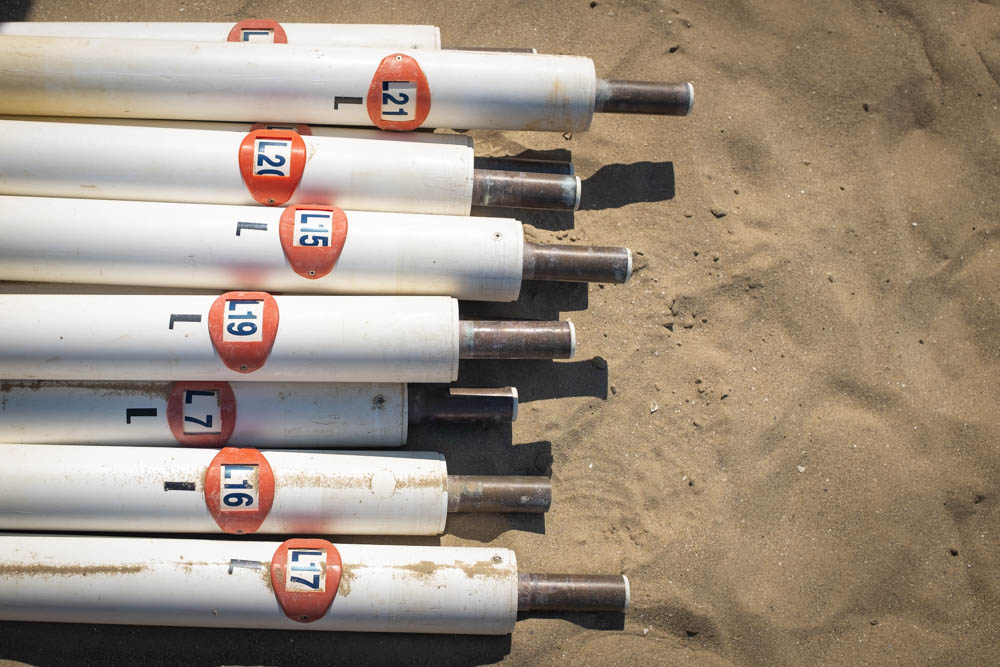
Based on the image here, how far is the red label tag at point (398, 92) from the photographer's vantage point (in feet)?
12.5

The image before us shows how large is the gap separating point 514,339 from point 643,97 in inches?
57.5

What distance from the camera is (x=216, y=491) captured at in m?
3.53

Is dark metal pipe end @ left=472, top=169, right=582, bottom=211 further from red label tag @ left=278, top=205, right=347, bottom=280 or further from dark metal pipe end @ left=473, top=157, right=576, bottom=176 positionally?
red label tag @ left=278, top=205, right=347, bottom=280

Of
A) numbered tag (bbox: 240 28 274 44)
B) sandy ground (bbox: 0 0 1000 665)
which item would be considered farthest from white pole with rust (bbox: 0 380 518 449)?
numbered tag (bbox: 240 28 274 44)

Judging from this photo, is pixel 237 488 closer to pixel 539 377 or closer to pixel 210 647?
pixel 210 647

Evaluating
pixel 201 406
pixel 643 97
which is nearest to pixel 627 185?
pixel 643 97

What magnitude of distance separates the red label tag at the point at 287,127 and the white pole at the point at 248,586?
1.96m

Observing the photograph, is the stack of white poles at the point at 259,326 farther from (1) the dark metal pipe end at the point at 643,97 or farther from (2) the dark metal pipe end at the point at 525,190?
(1) the dark metal pipe end at the point at 643,97

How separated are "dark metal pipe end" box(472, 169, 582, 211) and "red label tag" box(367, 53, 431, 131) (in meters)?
0.42

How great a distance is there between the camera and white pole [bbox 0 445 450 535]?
3494 mm

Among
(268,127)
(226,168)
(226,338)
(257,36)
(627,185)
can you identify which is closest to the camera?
(226,338)

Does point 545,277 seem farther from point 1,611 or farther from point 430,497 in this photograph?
point 1,611

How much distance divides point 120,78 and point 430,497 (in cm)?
244

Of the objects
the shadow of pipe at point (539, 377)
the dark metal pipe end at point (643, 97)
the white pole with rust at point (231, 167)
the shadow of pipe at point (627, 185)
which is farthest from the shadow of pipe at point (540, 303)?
the dark metal pipe end at point (643, 97)
